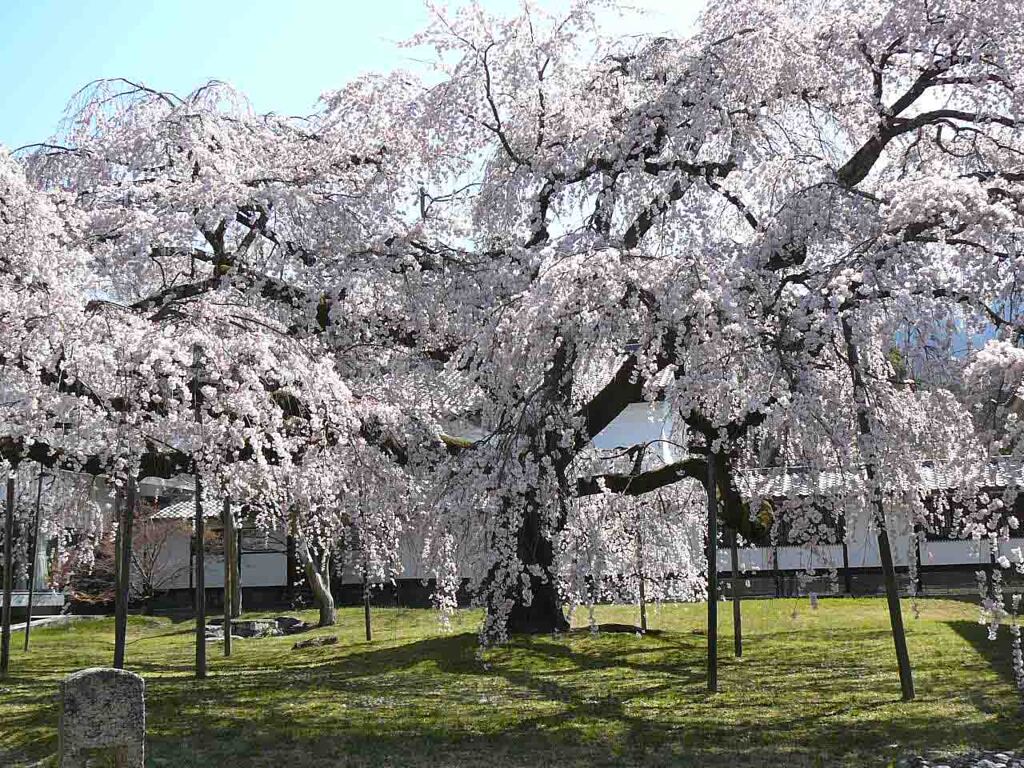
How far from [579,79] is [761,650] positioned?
24.3ft

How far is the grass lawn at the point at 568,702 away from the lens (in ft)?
25.6

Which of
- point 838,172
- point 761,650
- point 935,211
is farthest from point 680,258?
point 761,650

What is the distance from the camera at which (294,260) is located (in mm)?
12297

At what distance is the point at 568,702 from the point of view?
9.62 m

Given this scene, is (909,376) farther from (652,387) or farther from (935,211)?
(652,387)

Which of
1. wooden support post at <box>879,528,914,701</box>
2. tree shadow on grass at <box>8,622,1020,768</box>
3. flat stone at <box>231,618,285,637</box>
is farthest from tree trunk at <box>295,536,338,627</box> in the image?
wooden support post at <box>879,528,914,701</box>

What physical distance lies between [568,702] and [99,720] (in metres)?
4.54

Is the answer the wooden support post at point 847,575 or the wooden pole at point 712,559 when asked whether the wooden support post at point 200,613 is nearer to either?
the wooden pole at point 712,559

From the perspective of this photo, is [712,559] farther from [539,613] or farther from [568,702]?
[539,613]

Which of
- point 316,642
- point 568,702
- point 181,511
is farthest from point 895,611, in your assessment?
point 181,511

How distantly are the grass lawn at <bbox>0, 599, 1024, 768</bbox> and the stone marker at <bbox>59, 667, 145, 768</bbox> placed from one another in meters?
1.20

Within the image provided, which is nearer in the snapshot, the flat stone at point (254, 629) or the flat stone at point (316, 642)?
the flat stone at point (316, 642)

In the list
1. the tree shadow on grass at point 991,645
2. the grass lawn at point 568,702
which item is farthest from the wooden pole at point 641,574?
the tree shadow on grass at point 991,645

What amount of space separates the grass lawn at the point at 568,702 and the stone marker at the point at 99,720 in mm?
1195
